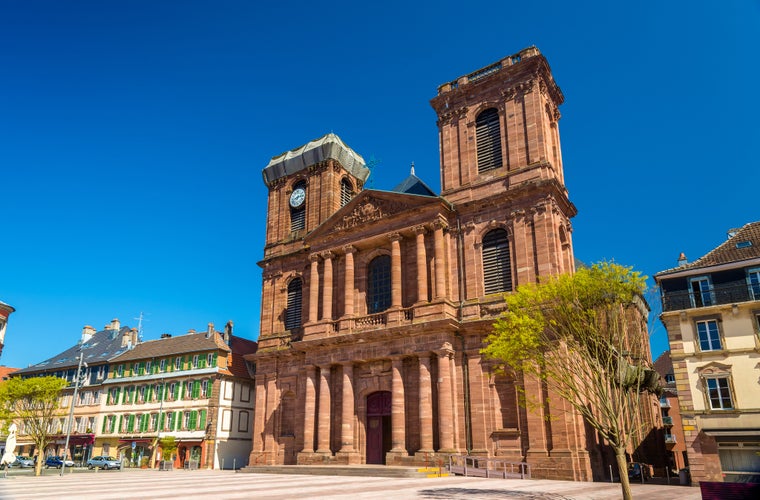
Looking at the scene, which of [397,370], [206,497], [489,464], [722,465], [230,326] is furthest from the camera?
[230,326]

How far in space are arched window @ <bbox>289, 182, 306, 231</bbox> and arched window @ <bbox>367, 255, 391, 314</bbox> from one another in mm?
8761

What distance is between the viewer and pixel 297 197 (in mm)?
43938

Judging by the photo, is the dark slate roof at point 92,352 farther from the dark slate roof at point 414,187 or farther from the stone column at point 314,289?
the dark slate roof at point 414,187

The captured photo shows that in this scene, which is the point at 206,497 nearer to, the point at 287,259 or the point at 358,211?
the point at 358,211

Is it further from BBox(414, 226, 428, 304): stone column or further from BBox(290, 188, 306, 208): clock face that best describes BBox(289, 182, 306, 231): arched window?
BBox(414, 226, 428, 304): stone column

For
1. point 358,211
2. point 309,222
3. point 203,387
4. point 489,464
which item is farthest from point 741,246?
point 203,387

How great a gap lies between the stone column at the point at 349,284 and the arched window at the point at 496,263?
27.2 ft

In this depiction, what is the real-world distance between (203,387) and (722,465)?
37183 millimetres

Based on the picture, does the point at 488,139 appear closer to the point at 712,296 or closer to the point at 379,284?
the point at 379,284

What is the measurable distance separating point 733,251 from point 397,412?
18.9 m

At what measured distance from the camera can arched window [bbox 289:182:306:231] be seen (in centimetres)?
4319

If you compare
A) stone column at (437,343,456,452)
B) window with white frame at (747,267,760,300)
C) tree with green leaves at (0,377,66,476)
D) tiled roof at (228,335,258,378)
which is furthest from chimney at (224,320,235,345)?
window with white frame at (747,267,760,300)

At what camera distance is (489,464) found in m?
27.5

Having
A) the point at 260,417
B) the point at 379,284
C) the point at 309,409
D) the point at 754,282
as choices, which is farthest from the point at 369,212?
the point at 754,282
